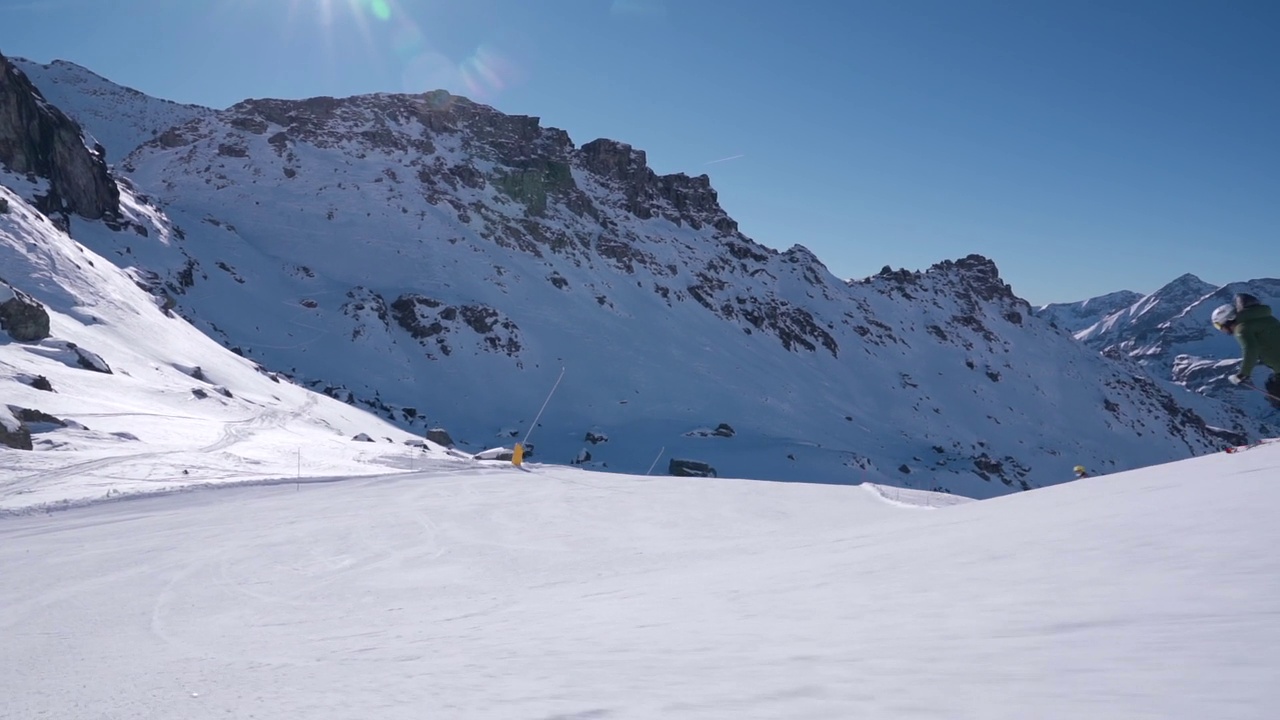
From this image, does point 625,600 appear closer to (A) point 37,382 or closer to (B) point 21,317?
(A) point 37,382

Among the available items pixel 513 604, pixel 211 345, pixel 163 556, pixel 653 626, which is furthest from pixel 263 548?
pixel 211 345

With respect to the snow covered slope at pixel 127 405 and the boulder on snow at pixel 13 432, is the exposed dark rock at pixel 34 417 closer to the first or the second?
the snow covered slope at pixel 127 405

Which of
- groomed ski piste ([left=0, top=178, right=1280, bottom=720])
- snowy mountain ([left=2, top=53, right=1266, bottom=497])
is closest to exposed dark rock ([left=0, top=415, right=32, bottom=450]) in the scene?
groomed ski piste ([left=0, top=178, right=1280, bottom=720])

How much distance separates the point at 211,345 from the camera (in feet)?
129

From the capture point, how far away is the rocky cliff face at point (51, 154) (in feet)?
152

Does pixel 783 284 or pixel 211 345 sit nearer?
pixel 211 345

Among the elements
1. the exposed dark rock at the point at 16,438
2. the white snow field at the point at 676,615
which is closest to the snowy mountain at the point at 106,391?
the exposed dark rock at the point at 16,438

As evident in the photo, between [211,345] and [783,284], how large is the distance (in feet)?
258

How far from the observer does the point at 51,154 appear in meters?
49.1

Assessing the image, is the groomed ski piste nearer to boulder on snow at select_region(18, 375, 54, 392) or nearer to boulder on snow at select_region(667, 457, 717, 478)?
boulder on snow at select_region(18, 375, 54, 392)

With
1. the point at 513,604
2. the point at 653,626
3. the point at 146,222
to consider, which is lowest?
the point at 513,604

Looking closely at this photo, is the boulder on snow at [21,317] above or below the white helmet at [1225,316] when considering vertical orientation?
below

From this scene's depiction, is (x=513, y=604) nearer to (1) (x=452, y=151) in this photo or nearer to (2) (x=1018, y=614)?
(2) (x=1018, y=614)

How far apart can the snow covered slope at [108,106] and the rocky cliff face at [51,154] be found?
6234cm
